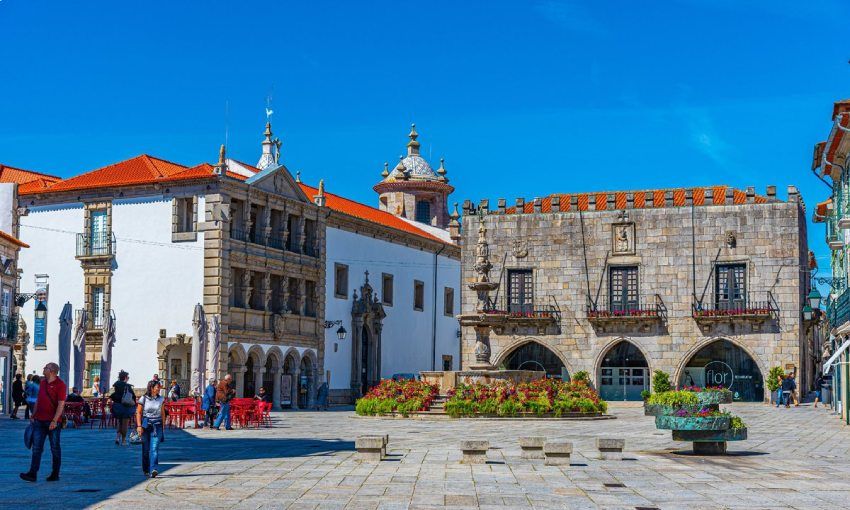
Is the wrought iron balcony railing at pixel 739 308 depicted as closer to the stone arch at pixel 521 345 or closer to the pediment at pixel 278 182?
the stone arch at pixel 521 345

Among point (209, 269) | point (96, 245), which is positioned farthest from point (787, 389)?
point (96, 245)

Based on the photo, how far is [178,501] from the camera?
1298 cm

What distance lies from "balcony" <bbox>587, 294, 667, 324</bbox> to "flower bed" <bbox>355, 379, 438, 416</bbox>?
15108 mm

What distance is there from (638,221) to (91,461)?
33476mm

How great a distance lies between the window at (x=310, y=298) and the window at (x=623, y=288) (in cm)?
1164

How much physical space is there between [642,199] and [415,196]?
23.4 m

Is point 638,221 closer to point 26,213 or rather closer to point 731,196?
point 731,196

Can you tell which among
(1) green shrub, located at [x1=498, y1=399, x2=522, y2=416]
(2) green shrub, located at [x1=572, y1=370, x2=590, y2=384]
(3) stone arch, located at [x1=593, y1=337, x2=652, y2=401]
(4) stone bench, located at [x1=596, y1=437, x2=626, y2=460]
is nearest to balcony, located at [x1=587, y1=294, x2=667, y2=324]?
(3) stone arch, located at [x1=593, y1=337, x2=652, y2=401]

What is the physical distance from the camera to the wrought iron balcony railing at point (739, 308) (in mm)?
45906

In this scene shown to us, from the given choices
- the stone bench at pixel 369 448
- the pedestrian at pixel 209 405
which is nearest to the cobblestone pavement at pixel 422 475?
the stone bench at pixel 369 448

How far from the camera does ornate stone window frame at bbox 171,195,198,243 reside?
1694 inches

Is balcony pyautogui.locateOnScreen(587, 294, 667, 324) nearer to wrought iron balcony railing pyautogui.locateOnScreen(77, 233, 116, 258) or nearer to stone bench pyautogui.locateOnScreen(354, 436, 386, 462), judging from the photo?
wrought iron balcony railing pyautogui.locateOnScreen(77, 233, 116, 258)

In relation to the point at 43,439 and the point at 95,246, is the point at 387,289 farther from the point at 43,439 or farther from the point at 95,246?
the point at 43,439

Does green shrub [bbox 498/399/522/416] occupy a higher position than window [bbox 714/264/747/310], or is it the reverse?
window [bbox 714/264/747/310]
